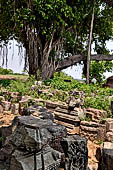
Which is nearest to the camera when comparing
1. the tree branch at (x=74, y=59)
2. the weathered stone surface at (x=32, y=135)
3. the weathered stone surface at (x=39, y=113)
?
the weathered stone surface at (x=32, y=135)

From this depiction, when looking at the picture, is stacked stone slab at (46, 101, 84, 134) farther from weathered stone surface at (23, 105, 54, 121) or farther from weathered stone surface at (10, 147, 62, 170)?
weathered stone surface at (10, 147, 62, 170)

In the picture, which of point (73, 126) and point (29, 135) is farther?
point (73, 126)

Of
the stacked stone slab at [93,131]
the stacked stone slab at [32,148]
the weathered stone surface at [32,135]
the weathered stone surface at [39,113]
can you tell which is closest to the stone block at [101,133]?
the stacked stone slab at [93,131]

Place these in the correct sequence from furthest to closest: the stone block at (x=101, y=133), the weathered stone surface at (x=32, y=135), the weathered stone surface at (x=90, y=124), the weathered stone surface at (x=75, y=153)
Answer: the weathered stone surface at (x=90, y=124) < the stone block at (x=101, y=133) < the weathered stone surface at (x=75, y=153) < the weathered stone surface at (x=32, y=135)

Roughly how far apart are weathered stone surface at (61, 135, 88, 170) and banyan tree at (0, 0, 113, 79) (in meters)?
9.75

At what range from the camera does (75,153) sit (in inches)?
108

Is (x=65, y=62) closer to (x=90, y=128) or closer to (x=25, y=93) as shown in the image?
(x=25, y=93)

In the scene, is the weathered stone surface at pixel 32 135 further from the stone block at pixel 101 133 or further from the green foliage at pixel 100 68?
the green foliage at pixel 100 68

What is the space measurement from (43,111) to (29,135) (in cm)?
263

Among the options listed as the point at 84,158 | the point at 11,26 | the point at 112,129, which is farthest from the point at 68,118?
the point at 11,26

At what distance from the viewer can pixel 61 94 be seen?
8.01m

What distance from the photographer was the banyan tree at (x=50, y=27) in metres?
11.4

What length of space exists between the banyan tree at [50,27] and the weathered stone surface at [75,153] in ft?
32.0

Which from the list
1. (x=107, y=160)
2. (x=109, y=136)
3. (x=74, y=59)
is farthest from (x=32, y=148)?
(x=74, y=59)
